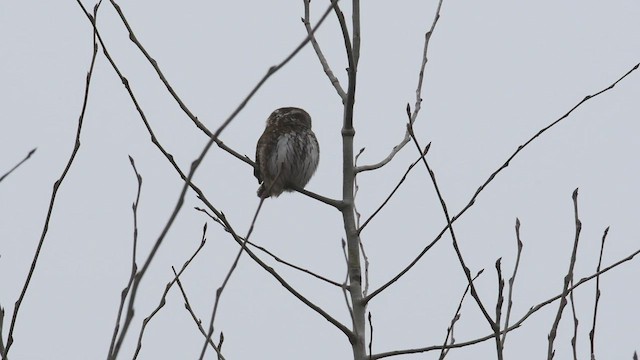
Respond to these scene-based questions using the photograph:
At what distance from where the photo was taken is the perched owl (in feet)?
22.6

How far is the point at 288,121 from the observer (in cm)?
725

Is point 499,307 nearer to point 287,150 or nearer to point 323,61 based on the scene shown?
point 323,61

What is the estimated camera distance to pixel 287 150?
6.94m

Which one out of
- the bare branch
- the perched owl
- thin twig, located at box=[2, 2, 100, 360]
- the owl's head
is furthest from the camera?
the owl's head

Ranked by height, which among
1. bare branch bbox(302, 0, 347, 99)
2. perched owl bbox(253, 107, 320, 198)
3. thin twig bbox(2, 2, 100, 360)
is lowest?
thin twig bbox(2, 2, 100, 360)

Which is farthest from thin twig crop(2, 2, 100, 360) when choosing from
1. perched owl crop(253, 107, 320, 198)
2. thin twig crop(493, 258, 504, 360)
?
perched owl crop(253, 107, 320, 198)

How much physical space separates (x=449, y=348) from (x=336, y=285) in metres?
0.66

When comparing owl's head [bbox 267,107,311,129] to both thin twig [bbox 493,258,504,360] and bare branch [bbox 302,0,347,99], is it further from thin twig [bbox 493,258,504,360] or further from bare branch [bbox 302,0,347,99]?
thin twig [bbox 493,258,504,360]

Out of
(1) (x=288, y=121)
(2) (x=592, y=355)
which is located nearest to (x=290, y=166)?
(1) (x=288, y=121)

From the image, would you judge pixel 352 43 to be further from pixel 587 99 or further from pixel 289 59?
pixel 289 59

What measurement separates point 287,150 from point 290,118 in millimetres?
441

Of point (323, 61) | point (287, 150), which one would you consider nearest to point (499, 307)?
point (323, 61)

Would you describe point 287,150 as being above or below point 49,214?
above

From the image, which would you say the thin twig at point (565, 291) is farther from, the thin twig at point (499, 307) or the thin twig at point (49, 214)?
the thin twig at point (49, 214)
